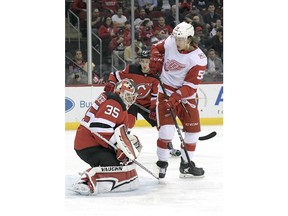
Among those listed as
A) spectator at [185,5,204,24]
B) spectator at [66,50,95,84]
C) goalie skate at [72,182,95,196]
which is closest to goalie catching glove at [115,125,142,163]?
goalie skate at [72,182,95,196]

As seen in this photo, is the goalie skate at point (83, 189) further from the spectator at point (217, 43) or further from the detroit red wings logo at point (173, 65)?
the spectator at point (217, 43)

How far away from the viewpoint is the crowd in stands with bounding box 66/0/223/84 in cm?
810

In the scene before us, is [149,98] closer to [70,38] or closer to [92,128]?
[92,128]

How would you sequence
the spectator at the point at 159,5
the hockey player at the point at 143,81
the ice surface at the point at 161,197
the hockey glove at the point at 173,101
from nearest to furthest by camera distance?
the ice surface at the point at 161,197
the hockey glove at the point at 173,101
the hockey player at the point at 143,81
the spectator at the point at 159,5

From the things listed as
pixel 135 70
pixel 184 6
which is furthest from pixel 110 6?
pixel 135 70

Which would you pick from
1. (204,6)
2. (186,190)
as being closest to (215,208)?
(186,190)

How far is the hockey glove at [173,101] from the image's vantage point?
414 centimetres

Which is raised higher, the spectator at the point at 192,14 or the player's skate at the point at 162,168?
the spectator at the point at 192,14

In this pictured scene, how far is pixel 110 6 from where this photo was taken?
28.1 feet

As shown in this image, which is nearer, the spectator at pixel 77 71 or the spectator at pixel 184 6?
the spectator at pixel 77 71

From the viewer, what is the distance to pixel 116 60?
8125mm

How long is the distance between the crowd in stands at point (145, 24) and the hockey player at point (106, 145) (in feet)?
13.6

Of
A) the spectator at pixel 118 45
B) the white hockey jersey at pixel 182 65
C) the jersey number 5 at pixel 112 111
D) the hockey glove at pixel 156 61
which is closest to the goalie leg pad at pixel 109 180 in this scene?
the jersey number 5 at pixel 112 111

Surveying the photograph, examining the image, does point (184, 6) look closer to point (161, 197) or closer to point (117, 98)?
point (117, 98)
